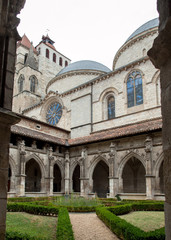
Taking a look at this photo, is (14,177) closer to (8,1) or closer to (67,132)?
(67,132)

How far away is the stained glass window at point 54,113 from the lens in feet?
97.1

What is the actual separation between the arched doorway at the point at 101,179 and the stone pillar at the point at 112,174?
15.1 feet

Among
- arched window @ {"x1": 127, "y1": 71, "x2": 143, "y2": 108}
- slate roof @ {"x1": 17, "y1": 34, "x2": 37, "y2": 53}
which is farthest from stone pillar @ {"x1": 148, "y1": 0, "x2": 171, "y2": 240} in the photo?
slate roof @ {"x1": 17, "y1": 34, "x2": 37, "y2": 53}

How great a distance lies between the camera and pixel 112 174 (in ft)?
59.9

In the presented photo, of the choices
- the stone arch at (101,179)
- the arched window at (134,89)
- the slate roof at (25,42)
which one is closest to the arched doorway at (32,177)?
the stone arch at (101,179)

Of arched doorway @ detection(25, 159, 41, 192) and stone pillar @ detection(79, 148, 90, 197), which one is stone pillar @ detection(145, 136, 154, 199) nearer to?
stone pillar @ detection(79, 148, 90, 197)

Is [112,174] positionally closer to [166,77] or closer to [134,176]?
[134,176]

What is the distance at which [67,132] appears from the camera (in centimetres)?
2705

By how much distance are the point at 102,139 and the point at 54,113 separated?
12302 mm

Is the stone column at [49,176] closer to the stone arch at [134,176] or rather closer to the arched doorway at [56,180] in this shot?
the arched doorway at [56,180]

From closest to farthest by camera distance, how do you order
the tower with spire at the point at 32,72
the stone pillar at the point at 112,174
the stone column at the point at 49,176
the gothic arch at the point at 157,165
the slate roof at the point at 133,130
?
the gothic arch at the point at 157,165, the slate roof at the point at 133,130, the stone pillar at the point at 112,174, the stone column at the point at 49,176, the tower with spire at the point at 32,72

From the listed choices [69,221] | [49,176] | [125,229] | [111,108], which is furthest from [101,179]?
[125,229]

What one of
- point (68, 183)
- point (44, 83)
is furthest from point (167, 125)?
point (44, 83)

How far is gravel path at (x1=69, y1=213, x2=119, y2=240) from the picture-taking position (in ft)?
23.0
